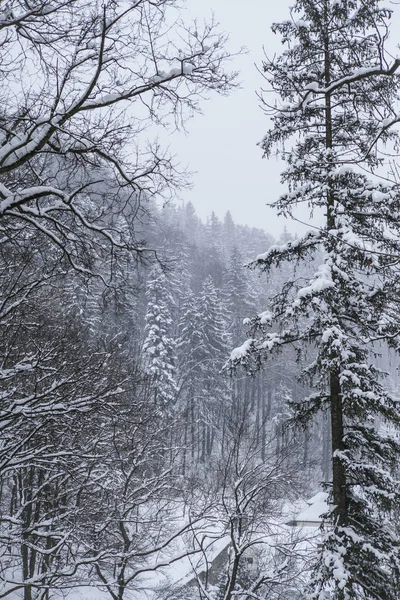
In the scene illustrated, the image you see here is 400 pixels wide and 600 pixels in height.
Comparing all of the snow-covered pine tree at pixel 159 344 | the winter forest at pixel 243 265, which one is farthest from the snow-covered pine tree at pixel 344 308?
the snow-covered pine tree at pixel 159 344

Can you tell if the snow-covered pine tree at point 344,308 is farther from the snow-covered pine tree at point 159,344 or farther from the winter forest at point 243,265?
the snow-covered pine tree at point 159,344

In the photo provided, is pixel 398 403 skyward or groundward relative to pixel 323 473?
skyward

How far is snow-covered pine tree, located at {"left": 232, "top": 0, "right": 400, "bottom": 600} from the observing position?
278 inches

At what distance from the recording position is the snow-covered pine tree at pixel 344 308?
7066 millimetres

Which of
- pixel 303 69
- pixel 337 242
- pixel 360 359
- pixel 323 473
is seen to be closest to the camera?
pixel 337 242

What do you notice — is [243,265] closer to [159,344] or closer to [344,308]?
[344,308]

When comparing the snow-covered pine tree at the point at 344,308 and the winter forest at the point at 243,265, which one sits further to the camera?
the snow-covered pine tree at the point at 344,308

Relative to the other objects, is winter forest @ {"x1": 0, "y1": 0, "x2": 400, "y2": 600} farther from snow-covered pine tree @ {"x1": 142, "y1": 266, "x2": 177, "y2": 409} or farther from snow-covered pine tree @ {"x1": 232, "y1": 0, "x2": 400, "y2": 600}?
Result: snow-covered pine tree @ {"x1": 142, "y1": 266, "x2": 177, "y2": 409}

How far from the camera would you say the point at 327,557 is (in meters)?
6.84

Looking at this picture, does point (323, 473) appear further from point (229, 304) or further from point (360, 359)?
point (360, 359)

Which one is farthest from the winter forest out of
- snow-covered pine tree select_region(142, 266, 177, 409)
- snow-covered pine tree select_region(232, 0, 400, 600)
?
snow-covered pine tree select_region(142, 266, 177, 409)

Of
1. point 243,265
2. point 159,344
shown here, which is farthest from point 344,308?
point 159,344

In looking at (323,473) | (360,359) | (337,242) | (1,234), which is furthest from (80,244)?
(323,473)

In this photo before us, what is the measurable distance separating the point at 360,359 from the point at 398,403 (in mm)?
969
